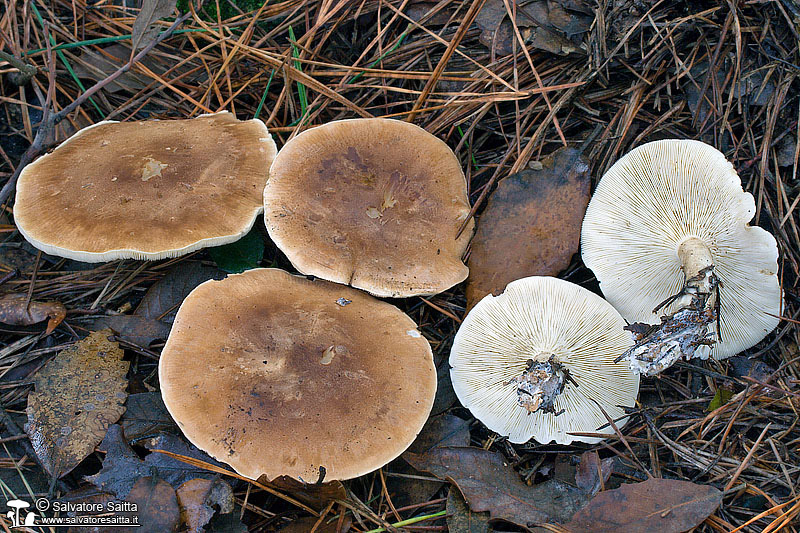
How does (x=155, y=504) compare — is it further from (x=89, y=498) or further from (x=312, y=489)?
(x=312, y=489)

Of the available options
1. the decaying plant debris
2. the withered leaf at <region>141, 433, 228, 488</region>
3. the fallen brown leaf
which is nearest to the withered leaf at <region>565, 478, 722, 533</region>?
the decaying plant debris

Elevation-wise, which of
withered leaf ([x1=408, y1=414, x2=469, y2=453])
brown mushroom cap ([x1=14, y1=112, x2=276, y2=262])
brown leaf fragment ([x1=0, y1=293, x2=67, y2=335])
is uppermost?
Result: brown mushroom cap ([x1=14, y1=112, x2=276, y2=262])

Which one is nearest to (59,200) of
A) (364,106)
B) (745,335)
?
(364,106)

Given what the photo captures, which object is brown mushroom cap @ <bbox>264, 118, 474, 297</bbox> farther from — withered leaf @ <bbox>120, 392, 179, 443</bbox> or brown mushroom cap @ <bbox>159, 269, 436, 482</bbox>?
withered leaf @ <bbox>120, 392, 179, 443</bbox>

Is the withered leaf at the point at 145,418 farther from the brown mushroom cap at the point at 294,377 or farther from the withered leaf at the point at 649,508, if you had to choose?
the withered leaf at the point at 649,508

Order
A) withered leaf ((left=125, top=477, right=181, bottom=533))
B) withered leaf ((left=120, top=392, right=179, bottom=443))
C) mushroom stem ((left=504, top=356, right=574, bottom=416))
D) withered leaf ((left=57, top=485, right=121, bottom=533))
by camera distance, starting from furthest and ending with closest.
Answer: withered leaf ((left=120, top=392, right=179, bottom=443))
mushroom stem ((left=504, top=356, right=574, bottom=416))
withered leaf ((left=57, top=485, right=121, bottom=533))
withered leaf ((left=125, top=477, right=181, bottom=533))

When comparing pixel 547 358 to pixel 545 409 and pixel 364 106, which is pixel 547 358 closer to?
pixel 545 409

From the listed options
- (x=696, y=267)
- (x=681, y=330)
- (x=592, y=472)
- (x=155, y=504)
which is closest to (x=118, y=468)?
(x=155, y=504)
